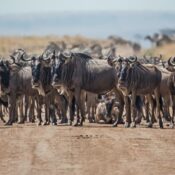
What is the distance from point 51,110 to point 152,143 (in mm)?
8472

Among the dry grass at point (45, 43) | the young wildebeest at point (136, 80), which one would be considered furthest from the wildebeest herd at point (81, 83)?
the dry grass at point (45, 43)

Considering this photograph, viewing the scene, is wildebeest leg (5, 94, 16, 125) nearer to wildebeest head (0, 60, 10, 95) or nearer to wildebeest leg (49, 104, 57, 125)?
wildebeest head (0, 60, 10, 95)

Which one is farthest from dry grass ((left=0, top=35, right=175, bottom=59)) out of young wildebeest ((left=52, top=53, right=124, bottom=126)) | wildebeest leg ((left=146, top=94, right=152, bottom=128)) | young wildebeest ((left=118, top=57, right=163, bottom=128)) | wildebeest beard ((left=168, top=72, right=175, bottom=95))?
young wildebeest ((left=118, top=57, right=163, bottom=128))

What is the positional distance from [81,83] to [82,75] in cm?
25

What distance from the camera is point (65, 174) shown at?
52.9 feet

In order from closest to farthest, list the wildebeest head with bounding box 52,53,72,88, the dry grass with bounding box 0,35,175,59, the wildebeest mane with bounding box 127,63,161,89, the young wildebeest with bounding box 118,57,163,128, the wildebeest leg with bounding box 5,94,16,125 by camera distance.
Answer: the young wildebeest with bounding box 118,57,163,128 < the wildebeest mane with bounding box 127,63,161,89 < the wildebeest head with bounding box 52,53,72,88 < the wildebeest leg with bounding box 5,94,16,125 < the dry grass with bounding box 0,35,175,59

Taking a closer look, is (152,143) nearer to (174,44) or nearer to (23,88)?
(23,88)

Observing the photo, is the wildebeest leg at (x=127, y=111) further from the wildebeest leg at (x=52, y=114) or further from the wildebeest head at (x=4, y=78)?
the wildebeest head at (x=4, y=78)

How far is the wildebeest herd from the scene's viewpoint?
89.6ft

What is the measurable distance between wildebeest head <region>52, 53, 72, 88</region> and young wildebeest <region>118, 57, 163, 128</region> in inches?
71.2

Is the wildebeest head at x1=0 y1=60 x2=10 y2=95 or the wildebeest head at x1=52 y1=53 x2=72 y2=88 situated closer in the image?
the wildebeest head at x1=52 y1=53 x2=72 y2=88

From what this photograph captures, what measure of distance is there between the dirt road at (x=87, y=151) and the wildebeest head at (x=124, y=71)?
205 centimetres

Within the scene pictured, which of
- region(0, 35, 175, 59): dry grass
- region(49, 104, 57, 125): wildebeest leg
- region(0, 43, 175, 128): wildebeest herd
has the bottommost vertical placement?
region(49, 104, 57, 125): wildebeest leg

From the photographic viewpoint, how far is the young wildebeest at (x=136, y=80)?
88.5ft
